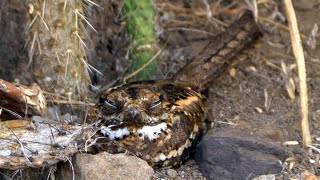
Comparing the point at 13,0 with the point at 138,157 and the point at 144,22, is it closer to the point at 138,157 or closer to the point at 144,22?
the point at 144,22

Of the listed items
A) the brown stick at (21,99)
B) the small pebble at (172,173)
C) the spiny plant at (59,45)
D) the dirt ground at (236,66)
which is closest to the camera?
the brown stick at (21,99)

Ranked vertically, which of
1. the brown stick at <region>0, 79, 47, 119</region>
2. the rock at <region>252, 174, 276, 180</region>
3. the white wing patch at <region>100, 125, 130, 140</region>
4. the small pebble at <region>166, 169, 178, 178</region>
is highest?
the brown stick at <region>0, 79, 47, 119</region>

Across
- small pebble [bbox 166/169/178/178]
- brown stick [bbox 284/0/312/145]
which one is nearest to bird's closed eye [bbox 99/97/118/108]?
small pebble [bbox 166/169/178/178]

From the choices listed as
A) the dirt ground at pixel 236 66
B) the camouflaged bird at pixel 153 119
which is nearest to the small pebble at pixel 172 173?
the camouflaged bird at pixel 153 119

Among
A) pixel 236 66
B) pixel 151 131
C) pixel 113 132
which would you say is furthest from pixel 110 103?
pixel 236 66

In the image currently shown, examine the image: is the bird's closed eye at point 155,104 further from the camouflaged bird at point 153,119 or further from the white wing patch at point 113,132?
the white wing patch at point 113,132

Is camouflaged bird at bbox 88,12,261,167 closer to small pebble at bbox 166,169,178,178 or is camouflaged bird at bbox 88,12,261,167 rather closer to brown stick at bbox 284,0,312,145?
small pebble at bbox 166,169,178,178
